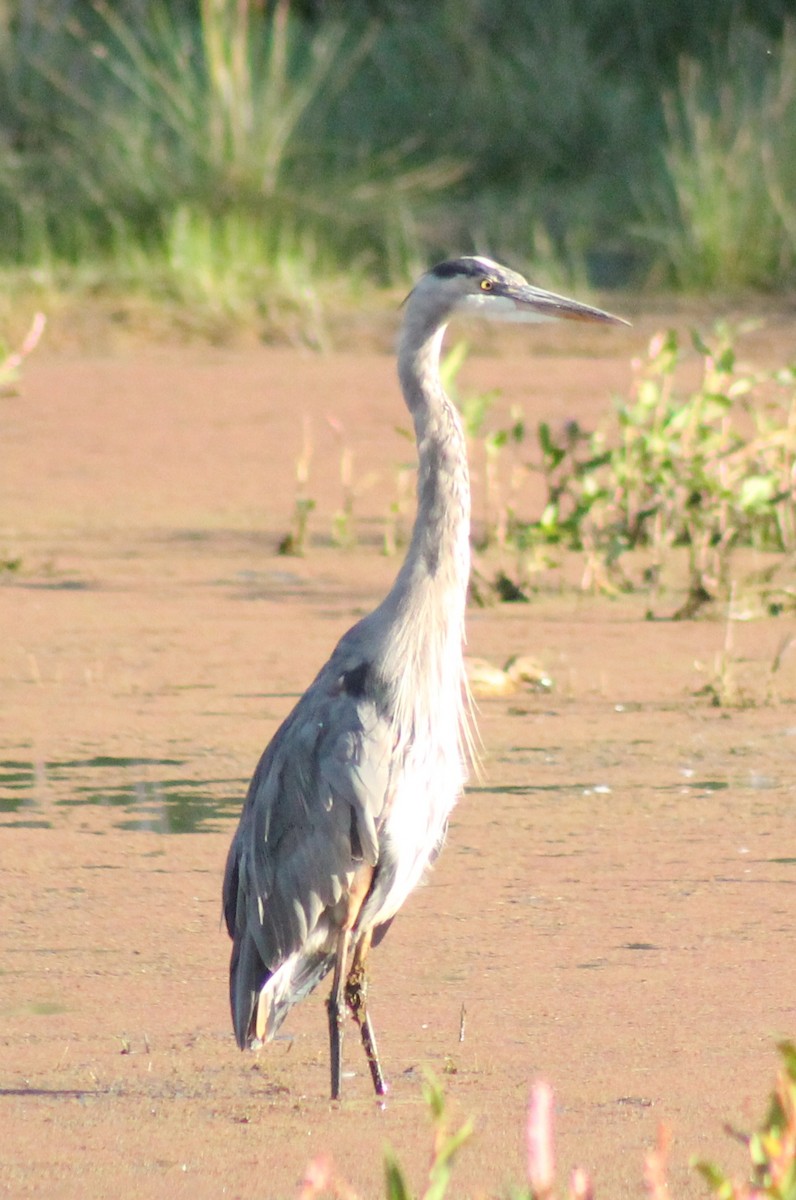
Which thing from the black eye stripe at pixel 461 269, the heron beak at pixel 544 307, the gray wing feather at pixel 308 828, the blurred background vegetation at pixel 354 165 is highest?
the blurred background vegetation at pixel 354 165

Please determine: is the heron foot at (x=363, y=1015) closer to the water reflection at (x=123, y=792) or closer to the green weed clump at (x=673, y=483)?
the water reflection at (x=123, y=792)

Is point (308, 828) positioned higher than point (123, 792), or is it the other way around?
point (308, 828)

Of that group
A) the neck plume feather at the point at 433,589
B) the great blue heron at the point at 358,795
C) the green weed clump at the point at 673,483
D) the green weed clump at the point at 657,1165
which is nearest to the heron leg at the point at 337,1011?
the great blue heron at the point at 358,795

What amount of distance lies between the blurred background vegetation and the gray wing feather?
809cm

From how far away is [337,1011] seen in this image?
11.3ft

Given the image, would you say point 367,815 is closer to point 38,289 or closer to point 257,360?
point 257,360

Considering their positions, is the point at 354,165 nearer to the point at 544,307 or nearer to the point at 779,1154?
the point at 544,307

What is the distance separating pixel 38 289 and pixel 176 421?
89.4 inches

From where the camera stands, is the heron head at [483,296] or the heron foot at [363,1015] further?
the heron head at [483,296]

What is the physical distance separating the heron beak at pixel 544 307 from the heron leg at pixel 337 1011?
1.21m

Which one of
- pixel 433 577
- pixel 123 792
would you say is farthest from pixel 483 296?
pixel 123 792

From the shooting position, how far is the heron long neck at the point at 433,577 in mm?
3605

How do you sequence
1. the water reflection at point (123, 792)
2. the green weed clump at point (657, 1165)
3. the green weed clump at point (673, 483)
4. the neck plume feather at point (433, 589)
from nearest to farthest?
the green weed clump at point (657, 1165)
the neck plume feather at point (433, 589)
the water reflection at point (123, 792)
the green weed clump at point (673, 483)

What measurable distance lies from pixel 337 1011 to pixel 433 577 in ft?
2.49
